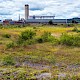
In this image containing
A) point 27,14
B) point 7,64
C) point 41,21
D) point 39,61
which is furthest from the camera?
point 27,14

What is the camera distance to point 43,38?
34.3m

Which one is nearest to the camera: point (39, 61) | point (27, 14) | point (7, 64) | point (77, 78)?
point (77, 78)

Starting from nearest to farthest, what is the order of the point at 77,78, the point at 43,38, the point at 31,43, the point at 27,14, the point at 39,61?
1. the point at 77,78
2. the point at 39,61
3. the point at 31,43
4. the point at 43,38
5. the point at 27,14

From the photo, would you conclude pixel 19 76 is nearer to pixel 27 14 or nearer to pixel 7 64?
pixel 7 64

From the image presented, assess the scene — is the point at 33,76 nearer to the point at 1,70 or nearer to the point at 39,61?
the point at 1,70

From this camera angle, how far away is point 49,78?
13.0 metres

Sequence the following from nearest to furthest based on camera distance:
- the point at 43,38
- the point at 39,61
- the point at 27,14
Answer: the point at 39,61
the point at 43,38
the point at 27,14

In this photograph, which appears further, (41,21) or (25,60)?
(41,21)

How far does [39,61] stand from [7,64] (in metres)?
2.84

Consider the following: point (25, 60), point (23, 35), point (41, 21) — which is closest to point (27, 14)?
point (41, 21)

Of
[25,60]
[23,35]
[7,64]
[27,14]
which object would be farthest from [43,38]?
[27,14]

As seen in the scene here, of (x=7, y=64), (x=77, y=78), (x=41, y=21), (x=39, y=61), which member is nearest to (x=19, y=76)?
(x=77, y=78)

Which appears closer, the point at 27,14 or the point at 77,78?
the point at 77,78

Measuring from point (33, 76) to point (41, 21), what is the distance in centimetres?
13657
